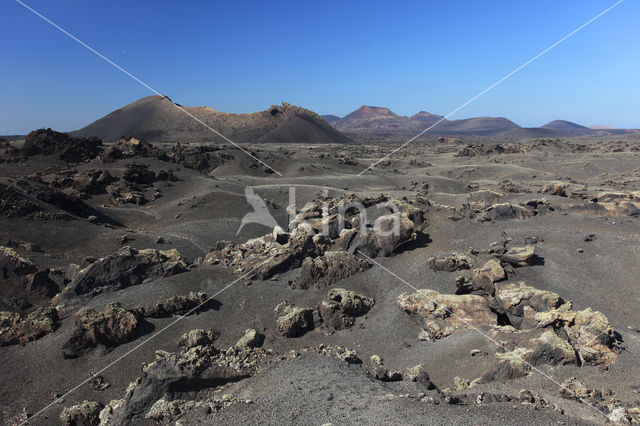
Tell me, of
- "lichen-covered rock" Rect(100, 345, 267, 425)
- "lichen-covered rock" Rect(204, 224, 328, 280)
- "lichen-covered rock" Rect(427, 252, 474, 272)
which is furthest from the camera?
"lichen-covered rock" Rect(204, 224, 328, 280)

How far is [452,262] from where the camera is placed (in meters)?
8.89

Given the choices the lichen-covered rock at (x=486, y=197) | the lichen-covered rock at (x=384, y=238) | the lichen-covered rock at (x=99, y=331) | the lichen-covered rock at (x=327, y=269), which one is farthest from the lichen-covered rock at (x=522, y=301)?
the lichen-covered rock at (x=486, y=197)

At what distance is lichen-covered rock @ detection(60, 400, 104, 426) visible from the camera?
569cm

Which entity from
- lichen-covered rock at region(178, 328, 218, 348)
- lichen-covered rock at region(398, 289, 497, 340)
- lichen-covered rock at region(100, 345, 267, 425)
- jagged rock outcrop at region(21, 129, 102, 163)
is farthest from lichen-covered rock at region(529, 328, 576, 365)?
jagged rock outcrop at region(21, 129, 102, 163)

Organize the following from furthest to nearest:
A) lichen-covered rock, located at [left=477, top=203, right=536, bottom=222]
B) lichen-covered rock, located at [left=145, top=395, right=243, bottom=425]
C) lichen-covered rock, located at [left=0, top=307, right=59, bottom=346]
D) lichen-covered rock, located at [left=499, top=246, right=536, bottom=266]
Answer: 1. lichen-covered rock, located at [left=477, top=203, right=536, bottom=222]
2. lichen-covered rock, located at [left=499, top=246, right=536, bottom=266]
3. lichen-covered rock, located at [left=0, top=307, right=59, bottom=346]
4. lichen-covered rock, located at [left=145, top=395, right=243, bottom=425]

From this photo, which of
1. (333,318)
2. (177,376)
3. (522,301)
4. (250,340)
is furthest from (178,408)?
(522,301)

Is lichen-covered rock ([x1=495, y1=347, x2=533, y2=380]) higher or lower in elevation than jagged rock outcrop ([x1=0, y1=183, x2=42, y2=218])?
lower

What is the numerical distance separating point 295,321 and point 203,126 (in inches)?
2536

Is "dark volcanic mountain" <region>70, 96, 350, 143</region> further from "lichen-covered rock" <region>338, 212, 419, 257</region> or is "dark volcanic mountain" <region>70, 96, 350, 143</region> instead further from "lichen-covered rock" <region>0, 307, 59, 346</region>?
"lichen-covered rock" <region>0, 307, 59, 346</region>

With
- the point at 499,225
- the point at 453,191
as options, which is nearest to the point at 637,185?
the point at 453,191

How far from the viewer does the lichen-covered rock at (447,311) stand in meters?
7.18

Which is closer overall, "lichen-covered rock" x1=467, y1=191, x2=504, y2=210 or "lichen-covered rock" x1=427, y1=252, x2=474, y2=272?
"lichen-covered rock" x1=427, y1=252, x2=474, y2=272

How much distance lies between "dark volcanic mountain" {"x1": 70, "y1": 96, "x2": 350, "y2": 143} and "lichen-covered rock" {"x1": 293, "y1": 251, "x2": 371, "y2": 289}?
55703 mm

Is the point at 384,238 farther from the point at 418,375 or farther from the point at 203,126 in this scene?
the point at 203,126
